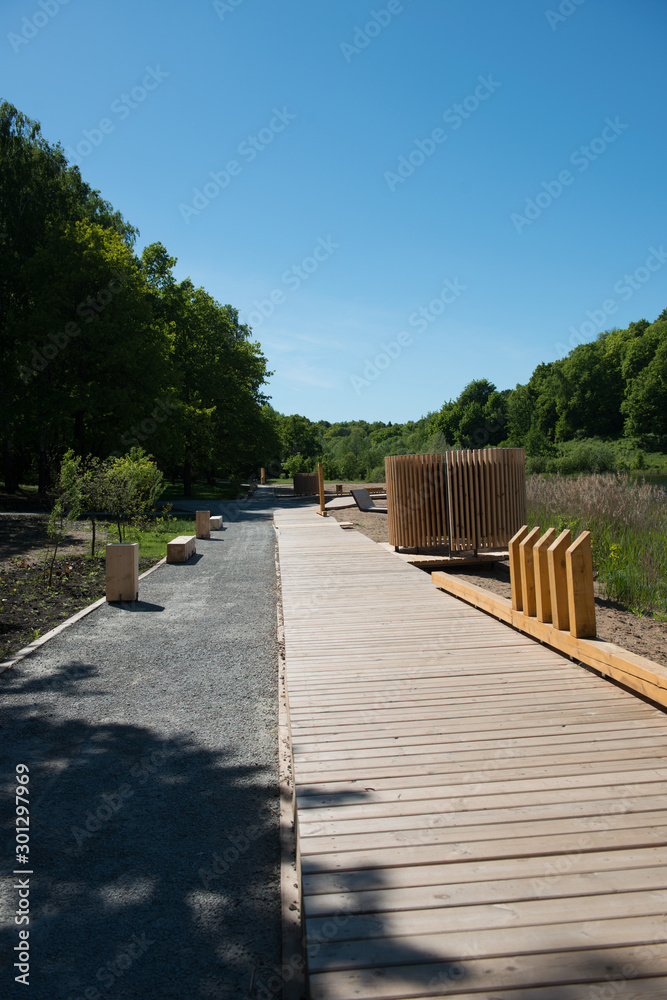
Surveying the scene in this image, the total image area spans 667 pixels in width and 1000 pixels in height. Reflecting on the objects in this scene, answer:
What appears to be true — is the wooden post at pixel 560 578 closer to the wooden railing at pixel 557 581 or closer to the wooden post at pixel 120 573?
the wooden railing at pixel 557 581

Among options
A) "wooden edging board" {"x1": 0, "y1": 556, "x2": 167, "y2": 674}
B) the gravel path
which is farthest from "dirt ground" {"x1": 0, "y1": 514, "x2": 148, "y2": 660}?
the gravel path

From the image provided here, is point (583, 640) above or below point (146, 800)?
above

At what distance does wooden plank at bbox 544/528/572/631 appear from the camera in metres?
5.09

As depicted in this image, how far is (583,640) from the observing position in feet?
15.6

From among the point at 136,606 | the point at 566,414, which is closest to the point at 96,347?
the point at 136,606

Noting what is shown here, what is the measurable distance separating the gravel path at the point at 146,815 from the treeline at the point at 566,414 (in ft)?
148

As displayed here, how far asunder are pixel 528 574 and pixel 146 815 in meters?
3.71

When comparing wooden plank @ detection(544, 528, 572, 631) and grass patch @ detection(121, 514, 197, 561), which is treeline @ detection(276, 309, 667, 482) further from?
wooden plank @ detection(544, 528, 572, 631)

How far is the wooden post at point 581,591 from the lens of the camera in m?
4.84

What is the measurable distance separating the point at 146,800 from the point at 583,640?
10.3 feet

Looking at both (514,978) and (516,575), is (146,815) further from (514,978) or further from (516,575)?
(516,575)

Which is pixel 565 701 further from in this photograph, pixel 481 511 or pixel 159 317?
pixel 159 317

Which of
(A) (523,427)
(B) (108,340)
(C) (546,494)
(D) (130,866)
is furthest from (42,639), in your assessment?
(A) (523,427)

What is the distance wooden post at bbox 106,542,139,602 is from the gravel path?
1706 mm
